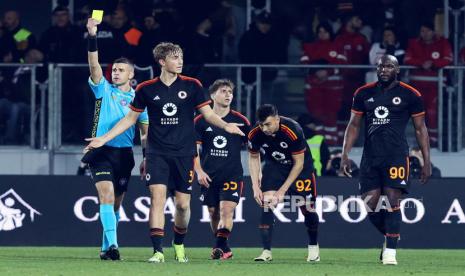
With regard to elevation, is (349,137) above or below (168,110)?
below

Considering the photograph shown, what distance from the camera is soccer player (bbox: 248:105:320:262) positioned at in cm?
1545

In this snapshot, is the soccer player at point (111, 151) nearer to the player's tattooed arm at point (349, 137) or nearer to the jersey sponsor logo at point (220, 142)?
the jersey sponsor logo at point (220, 142)

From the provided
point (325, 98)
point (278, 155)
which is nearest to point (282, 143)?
point (278, 155)

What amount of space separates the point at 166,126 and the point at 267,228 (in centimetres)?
177

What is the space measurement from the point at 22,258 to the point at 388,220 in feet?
13.2

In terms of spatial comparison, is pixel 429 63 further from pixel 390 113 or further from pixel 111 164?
pixel 111 164

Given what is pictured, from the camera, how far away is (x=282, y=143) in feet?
51.0

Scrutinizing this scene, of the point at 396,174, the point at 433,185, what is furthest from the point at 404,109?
the point at 433,185

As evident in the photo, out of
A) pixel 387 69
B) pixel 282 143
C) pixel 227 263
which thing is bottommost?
pixel 227 263

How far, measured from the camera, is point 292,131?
15.5m

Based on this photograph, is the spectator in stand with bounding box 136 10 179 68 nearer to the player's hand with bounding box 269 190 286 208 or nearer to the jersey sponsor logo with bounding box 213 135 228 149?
the jersey sponsor logo with bounding box 213 135 228 149

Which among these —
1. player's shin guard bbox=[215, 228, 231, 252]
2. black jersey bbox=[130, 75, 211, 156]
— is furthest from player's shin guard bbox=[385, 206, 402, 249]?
black jersey bbox=[130, 75, 211, 156]

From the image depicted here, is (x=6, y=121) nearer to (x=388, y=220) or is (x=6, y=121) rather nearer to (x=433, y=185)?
(x=433, y=185)

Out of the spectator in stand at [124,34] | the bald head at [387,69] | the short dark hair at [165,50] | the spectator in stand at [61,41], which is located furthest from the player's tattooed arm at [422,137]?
the spectator in stand at [61,41]
